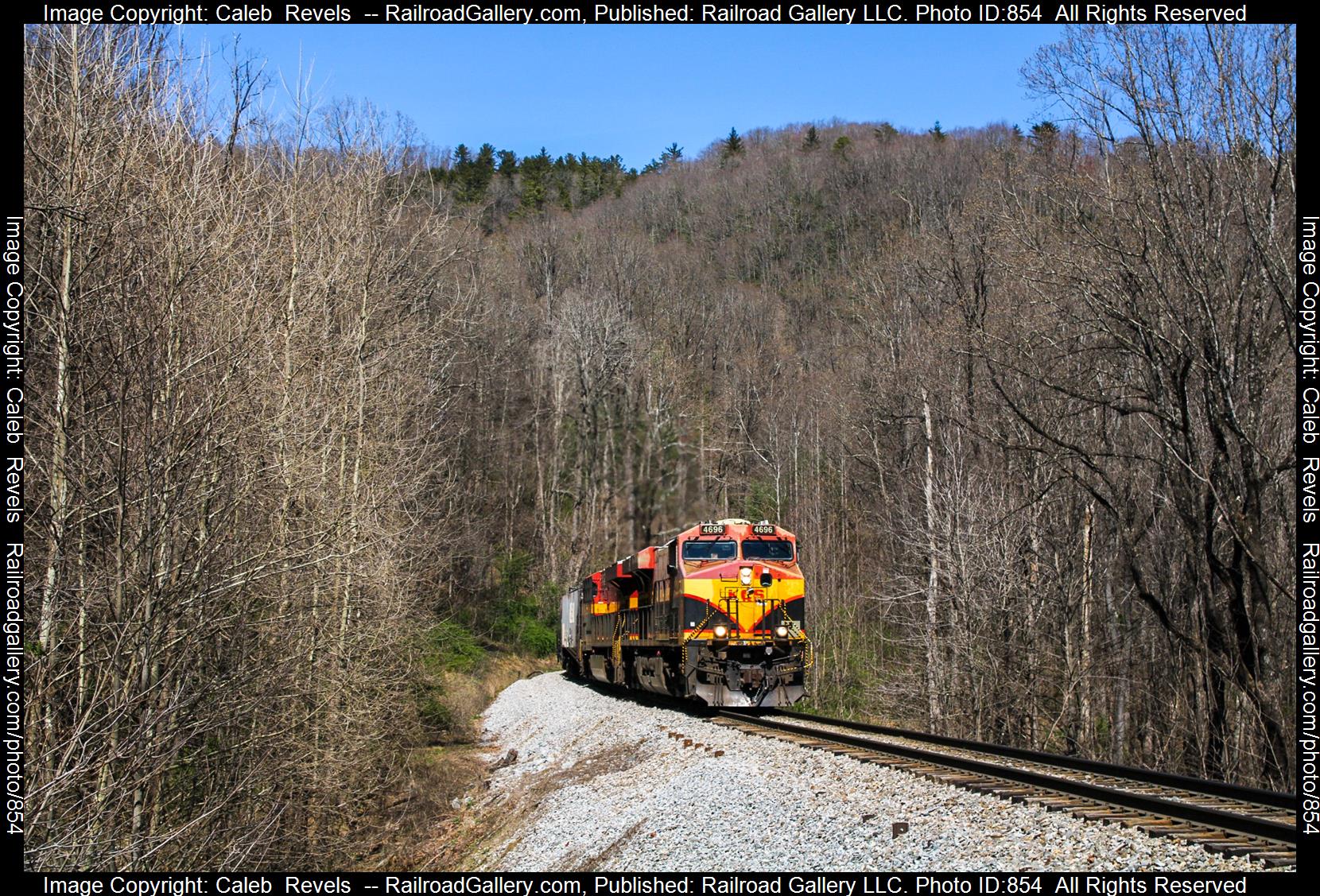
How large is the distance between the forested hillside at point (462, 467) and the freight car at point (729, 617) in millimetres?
4394

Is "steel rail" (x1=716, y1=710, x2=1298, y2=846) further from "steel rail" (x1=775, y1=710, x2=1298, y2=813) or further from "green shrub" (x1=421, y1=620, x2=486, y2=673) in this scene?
"green shrub" (x1=421, y1=620, x2=486, y2=673)

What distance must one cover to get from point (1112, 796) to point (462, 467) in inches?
1515

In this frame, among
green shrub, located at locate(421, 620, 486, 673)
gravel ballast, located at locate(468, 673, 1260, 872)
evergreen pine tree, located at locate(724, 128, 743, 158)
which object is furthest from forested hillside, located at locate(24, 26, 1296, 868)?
evergreen pine tree, located at locate(724, 128, 743, 158)

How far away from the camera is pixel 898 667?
2805 cm

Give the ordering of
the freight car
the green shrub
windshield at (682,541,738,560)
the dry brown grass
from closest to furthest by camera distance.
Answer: the dry brown grass < the freight car < windshield at (682,541,738,560) < the green shrub

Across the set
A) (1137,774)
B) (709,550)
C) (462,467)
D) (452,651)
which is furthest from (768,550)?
(462,467)

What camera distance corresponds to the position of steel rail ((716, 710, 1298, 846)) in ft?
24.7

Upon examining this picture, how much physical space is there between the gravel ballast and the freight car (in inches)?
49.2

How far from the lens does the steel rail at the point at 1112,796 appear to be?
297 inches

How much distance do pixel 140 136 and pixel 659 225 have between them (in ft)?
225

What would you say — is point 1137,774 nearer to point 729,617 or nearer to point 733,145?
point 729,617
